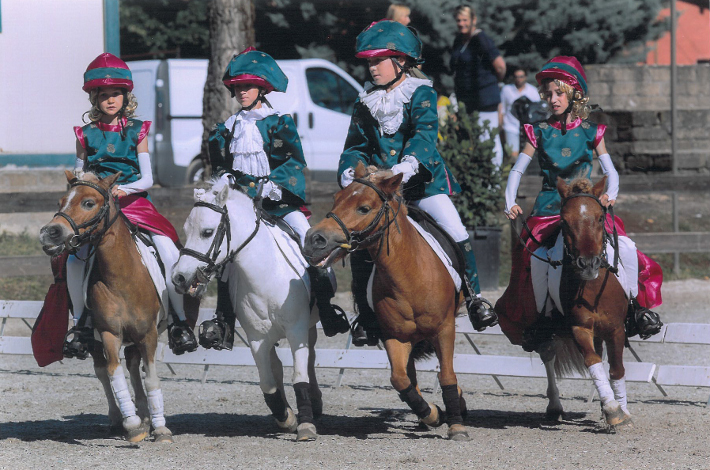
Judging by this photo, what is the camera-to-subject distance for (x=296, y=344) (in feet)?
20.5

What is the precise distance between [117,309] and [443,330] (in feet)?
6.38

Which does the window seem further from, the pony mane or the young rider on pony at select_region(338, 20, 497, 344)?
the pony mane

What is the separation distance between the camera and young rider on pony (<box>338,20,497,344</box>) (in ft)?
21.0

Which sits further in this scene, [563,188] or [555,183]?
[555,183]

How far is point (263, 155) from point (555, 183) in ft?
6.20

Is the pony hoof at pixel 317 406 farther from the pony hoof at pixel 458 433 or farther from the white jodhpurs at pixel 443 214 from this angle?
the white jodhpurs at pixel 443 214

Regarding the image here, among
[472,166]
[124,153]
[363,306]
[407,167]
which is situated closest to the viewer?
[407,167]

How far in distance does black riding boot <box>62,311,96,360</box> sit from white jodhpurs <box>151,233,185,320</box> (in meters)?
0.53

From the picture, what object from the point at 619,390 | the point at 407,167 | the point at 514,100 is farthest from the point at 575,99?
the point at 514,100

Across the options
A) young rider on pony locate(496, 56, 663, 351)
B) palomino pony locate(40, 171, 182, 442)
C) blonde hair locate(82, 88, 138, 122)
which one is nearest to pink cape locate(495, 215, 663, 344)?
young rider on pony locate(496, 56, 663, 351)

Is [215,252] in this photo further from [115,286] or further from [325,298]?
[325,298]

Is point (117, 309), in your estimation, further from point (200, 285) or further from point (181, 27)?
point (181, 27)

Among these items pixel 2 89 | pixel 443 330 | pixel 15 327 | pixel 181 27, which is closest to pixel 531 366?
pixel 443 330

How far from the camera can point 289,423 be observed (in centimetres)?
659
